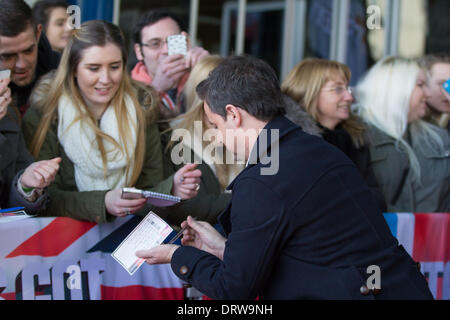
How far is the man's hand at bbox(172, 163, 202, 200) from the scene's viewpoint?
292 cm

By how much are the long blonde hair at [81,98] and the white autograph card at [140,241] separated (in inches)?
31.6

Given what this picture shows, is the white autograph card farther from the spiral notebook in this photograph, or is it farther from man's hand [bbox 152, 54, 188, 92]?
man's hand [bbox 152, 54, 188, 92]

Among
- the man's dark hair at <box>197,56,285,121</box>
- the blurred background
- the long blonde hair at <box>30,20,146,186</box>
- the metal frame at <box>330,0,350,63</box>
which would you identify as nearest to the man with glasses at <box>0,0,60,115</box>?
the long blonde hair at <box>30,20,146,186</box>

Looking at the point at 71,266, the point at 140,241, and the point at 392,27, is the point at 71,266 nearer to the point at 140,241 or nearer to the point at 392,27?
the point at 140,241

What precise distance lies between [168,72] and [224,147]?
0.78 metres

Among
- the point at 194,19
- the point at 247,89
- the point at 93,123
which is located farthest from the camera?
the point at 194,19

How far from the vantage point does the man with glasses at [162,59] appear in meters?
4.09

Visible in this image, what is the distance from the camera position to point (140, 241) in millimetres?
2539

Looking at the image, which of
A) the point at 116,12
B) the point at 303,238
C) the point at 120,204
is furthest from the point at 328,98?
the point at 116,12

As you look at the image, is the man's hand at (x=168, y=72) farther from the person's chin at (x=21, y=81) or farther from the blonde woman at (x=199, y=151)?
the person's chin at (x=21, y=81)

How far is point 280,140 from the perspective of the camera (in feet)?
7.28

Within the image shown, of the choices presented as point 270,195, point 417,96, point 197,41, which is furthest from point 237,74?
point 197,41

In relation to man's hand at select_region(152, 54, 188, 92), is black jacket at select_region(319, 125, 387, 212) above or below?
below

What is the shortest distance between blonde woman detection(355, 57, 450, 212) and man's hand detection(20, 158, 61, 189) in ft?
7.55
